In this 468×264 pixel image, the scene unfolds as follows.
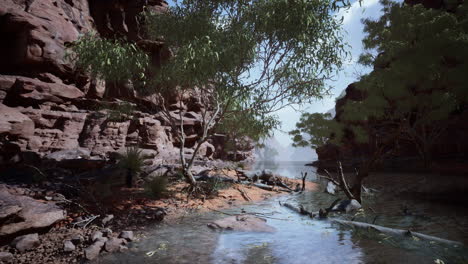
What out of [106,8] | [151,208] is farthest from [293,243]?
[106,8]

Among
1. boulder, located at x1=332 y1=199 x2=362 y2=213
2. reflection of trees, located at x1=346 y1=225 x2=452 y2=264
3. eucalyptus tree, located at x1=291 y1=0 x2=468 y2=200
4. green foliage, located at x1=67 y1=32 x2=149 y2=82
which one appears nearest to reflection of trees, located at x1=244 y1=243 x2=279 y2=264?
reflection of trees, located at x1=346 y1=225 x2=452 y2=264

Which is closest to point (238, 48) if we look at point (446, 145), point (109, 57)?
point (109, 57)

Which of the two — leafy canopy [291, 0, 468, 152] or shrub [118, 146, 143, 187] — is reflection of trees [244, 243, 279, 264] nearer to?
shrub [118, 146, 143, 187]

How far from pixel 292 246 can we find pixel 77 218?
5845 mm

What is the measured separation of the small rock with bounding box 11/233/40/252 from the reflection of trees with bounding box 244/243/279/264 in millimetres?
4437

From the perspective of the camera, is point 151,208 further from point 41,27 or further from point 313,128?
point 313,128

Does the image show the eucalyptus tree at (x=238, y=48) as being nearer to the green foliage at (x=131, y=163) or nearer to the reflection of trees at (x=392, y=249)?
the green foliage at (x=131, y=163)

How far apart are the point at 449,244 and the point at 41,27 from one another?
27.4 metres

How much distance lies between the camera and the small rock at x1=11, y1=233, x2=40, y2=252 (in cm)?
535

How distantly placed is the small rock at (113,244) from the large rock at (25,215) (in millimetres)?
1919

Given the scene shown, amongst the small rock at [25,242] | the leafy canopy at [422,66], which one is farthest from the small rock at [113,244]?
the leafy canopy at [422,66]

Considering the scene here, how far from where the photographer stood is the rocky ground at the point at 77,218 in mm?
5398

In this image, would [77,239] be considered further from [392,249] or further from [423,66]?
[423,66]

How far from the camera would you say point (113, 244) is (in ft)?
18.7
